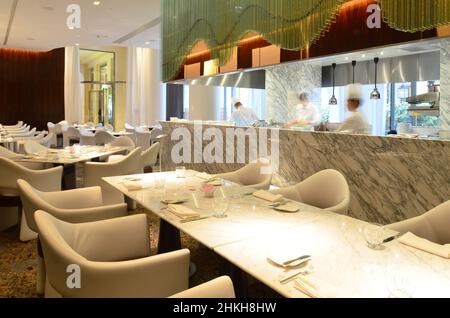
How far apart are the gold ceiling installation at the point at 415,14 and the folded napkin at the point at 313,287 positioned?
277cm

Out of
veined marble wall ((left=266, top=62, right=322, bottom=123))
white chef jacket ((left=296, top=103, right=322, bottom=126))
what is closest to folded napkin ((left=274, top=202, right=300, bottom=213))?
white chef jacket ((left=296, top=103, right=322, bottom=126))

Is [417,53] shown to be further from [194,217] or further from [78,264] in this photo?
[78,264]

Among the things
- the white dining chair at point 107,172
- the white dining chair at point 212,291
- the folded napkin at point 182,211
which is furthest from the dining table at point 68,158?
the white dining chair at point 212,291

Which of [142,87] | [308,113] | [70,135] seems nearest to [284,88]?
[308,113]

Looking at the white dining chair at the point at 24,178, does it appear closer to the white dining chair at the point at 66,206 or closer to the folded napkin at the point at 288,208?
the white dining chair at the point at 66,206

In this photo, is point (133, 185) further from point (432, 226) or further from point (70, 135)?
point (70, 135)

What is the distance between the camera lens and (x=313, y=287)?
127 cm

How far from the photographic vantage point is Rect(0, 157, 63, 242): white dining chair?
12.2 feet

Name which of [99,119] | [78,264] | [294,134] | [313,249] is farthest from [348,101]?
[99,119]

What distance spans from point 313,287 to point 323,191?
5.96 feet

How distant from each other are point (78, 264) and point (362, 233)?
1.25 meters

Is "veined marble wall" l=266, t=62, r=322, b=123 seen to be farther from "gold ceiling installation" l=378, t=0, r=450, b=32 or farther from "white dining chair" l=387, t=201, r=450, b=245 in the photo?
"white dining chair" l=387, t=201, r=450, b=245

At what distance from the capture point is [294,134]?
4.55m
